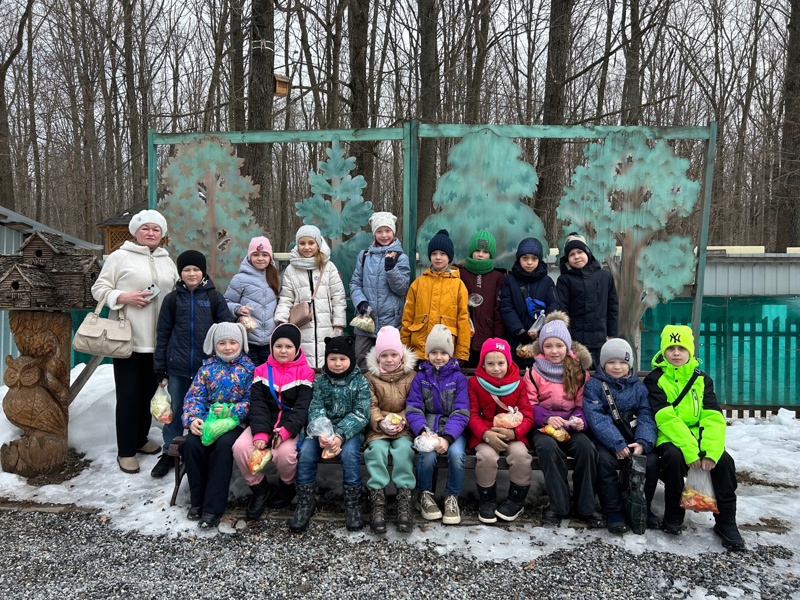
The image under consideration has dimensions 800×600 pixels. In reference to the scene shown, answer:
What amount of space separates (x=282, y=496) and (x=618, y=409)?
90.8 inches

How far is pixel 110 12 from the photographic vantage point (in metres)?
15.6

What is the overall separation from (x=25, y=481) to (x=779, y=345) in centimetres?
746

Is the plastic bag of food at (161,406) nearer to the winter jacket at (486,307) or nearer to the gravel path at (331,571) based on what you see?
the gravel path at (331,571)

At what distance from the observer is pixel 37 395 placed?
436 centimetres

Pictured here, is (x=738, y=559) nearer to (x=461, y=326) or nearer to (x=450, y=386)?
(x=450, y=386)

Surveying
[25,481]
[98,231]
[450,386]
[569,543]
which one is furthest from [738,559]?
[98,231]

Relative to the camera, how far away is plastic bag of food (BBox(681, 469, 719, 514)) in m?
3.32

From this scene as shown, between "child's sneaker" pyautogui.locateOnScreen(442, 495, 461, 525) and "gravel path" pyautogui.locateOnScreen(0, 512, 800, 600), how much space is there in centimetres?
31

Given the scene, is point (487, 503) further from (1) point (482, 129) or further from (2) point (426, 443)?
(1) point (482, 129)

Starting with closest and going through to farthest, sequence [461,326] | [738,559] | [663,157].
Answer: [738,559]
[461,326]
[663,157]

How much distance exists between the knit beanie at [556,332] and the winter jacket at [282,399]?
1641mm

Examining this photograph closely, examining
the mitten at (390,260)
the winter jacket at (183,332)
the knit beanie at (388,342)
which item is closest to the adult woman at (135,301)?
the winter jacket at (183,332)

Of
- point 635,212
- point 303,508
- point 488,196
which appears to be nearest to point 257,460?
point 303,508

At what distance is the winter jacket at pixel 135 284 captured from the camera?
13.9 ft
